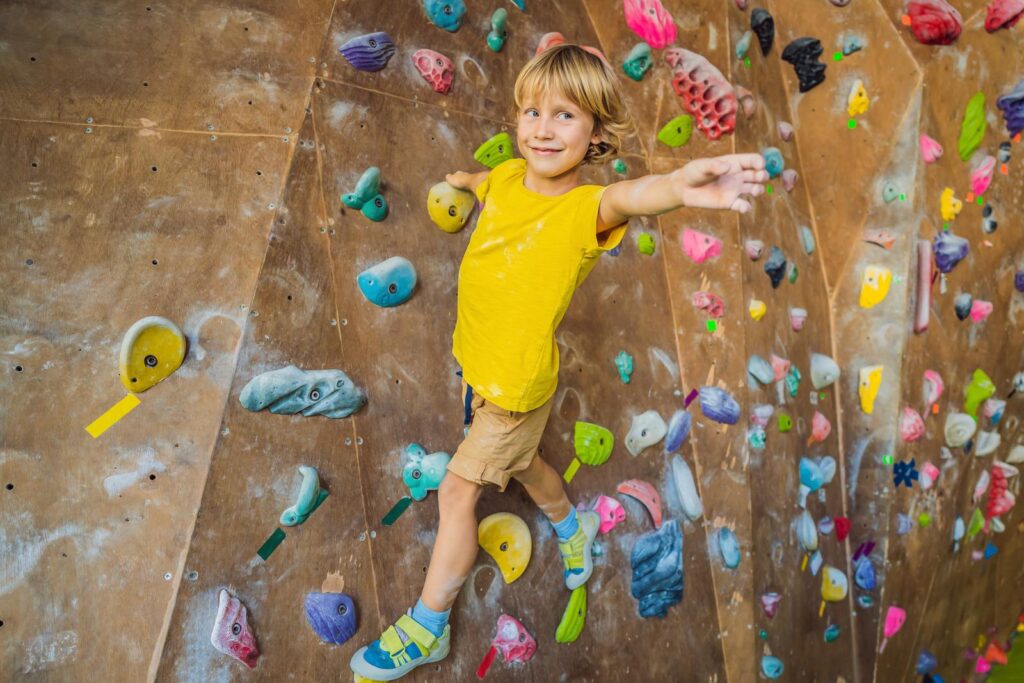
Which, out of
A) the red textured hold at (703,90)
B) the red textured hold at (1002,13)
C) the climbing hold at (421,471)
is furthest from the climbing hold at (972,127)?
the climbing hold at (421,471)

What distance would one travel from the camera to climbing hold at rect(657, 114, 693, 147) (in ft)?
9.58

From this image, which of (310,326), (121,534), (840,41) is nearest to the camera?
(121,534)

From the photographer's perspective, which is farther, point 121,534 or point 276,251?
point 276,251

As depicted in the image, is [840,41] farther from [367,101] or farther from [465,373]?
[465,373]

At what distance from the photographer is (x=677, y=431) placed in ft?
9.21

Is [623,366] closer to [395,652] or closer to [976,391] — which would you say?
[395,652]

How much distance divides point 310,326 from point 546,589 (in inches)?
42.4

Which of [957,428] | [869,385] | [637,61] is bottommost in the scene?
→ [957,428]

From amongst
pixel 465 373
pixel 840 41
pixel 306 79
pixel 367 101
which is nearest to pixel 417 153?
pixel 367 101

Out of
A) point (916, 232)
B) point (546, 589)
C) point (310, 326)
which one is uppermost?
point (310, 326)

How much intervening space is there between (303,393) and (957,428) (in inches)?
127

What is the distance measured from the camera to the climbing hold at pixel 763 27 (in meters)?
3.21

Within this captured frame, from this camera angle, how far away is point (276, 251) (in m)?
2.00

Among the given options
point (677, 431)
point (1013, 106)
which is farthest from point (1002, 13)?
point (677, 431)
